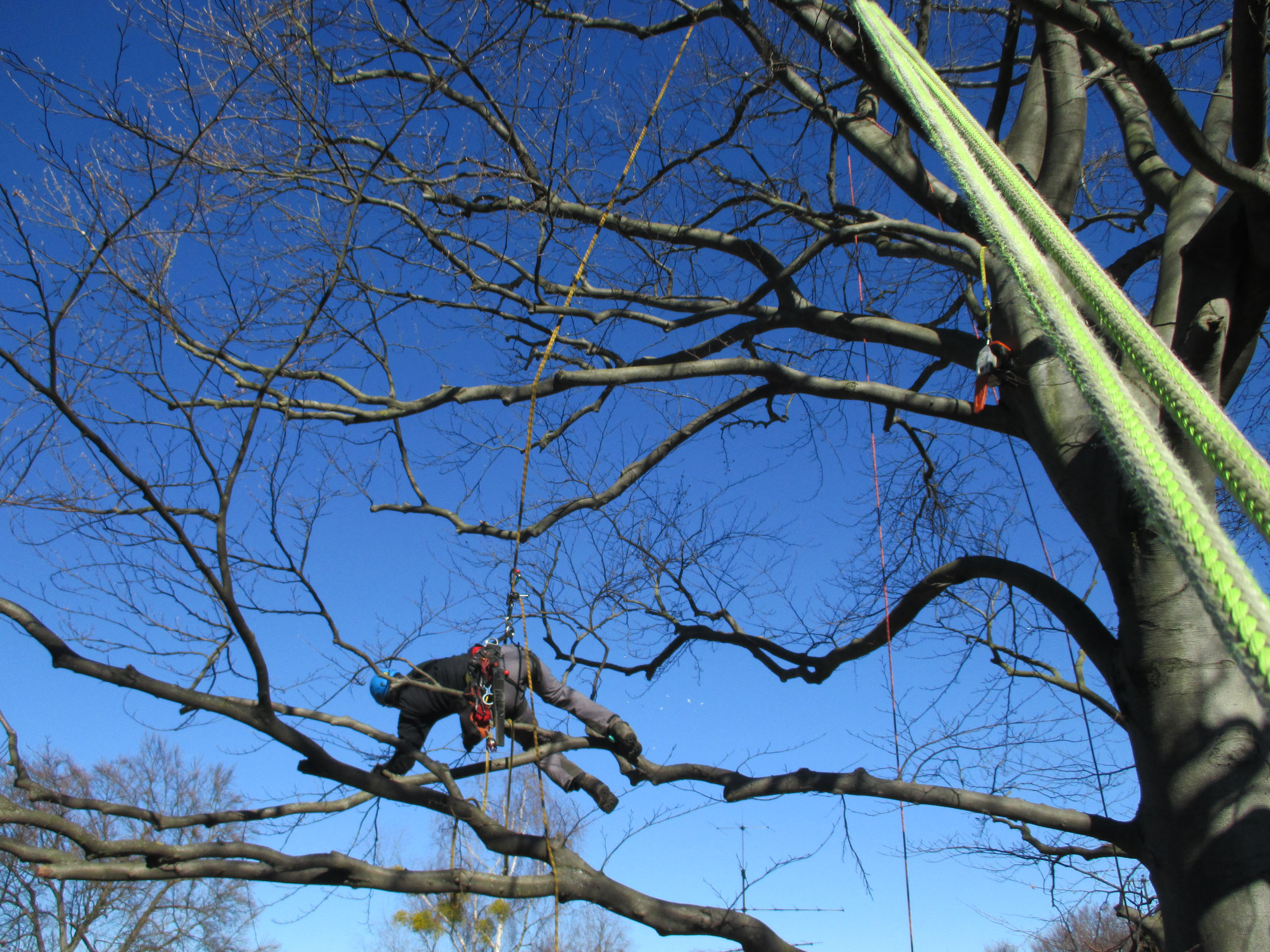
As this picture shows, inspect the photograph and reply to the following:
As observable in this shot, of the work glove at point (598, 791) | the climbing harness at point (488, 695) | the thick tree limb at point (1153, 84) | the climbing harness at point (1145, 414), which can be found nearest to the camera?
the climbing harness at point (1145, 414)

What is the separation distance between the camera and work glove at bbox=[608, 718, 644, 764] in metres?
3.71

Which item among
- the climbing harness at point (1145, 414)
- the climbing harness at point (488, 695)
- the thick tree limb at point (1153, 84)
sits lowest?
the climbing harness at point (1145, 414)

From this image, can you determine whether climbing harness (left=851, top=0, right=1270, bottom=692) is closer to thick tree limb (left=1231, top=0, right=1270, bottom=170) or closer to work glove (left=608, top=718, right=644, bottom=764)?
thick tree limb (left=1231, top=0, right=1270, bottom=170)

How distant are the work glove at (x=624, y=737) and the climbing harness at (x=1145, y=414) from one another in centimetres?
278

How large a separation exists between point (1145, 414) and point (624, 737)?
306 cm

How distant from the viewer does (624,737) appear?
3836 mm

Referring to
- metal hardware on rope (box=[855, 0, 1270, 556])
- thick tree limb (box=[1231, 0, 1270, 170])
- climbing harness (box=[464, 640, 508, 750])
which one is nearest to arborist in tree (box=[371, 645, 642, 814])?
climbing harness (box=[464, 640, 508, 750])

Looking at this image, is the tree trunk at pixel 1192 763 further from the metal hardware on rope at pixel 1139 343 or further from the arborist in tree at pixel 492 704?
the arborist in tree at pixel 492 704

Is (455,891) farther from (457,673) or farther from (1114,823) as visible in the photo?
(1114,823)

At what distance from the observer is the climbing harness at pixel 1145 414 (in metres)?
0.76

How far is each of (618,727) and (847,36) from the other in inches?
127

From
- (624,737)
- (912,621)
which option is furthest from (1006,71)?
(624,737)

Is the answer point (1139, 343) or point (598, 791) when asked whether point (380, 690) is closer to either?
point (598, 791)

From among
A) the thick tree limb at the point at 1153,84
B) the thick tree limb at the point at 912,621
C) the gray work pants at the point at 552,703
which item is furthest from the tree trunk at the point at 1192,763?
the gray work pants at the point at 552,703
